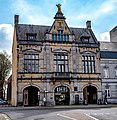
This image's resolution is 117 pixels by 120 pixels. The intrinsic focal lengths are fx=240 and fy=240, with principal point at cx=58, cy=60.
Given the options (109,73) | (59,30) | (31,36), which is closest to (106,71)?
(109,73)

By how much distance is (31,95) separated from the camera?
43688mm

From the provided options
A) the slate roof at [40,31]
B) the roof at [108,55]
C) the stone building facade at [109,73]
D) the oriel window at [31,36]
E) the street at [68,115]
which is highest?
the slate roof at [40,31]

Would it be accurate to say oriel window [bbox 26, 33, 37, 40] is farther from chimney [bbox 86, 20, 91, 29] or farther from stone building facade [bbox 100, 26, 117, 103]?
stone building facade [bbox 100, 26, 117, 103]

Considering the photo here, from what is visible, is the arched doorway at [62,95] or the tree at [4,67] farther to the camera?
the tree at [4,67]

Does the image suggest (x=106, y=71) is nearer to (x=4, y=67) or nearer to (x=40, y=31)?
(x=40, y=31)

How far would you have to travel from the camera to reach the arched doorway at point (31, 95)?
138ft

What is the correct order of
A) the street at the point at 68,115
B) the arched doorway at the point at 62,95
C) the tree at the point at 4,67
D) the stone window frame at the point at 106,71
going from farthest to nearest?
the tree at the point at 4,67, the stone window frame at the point at 106,71, the arched doorway at the point at 62,95, the street at the point at 68,115

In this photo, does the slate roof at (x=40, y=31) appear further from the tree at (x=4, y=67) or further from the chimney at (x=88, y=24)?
the tree at (x=4, y=67)

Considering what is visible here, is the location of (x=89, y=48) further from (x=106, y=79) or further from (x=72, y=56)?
→ (x=106, y=79)

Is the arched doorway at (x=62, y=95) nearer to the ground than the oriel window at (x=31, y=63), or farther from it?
nearer to the ground

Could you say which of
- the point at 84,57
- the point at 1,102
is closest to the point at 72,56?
the point at 84,57

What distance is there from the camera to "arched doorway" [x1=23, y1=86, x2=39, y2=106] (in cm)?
4191

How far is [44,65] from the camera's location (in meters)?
41.3

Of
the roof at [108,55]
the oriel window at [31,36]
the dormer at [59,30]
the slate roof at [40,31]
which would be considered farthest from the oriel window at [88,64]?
the oriel window at [31,36]
